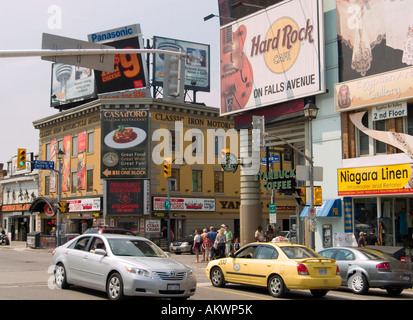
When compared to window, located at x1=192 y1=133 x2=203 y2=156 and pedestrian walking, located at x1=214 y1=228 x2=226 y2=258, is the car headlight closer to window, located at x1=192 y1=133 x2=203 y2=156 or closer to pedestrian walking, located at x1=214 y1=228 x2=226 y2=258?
pedestrian walking, located at x1=214 y1=228 x2=226 y2=258

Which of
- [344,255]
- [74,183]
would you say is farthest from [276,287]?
[74,183]

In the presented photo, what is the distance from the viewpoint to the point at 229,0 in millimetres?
32438

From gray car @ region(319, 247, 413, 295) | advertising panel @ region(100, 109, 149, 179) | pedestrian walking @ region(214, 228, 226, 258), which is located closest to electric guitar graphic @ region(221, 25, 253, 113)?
pedestrian walking @ region(214, 228, 226, 258)

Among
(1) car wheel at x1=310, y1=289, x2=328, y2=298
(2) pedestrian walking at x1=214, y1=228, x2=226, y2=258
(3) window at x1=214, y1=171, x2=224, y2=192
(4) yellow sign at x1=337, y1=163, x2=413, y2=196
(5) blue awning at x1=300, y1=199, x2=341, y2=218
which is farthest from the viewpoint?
(3) window at x1=214, y1=171, x2=224, y2=192

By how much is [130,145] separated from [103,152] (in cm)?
238

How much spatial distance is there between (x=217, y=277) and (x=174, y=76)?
275 inches

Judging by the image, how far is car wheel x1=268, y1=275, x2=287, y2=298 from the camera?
556 inches

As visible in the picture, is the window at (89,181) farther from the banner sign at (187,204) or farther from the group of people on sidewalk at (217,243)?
the group of people on sidewalk at (217,243)

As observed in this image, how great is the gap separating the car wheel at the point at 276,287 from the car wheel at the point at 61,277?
17.7ft

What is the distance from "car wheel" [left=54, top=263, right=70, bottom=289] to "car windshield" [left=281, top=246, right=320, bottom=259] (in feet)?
19.4

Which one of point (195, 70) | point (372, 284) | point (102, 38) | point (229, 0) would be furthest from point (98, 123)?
point (372, 284)

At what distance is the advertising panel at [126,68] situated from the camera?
48.9 meters

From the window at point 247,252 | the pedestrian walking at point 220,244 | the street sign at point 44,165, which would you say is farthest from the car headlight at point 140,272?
the street sign at point 44,165

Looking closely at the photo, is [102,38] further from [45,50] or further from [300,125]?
[45,50]
